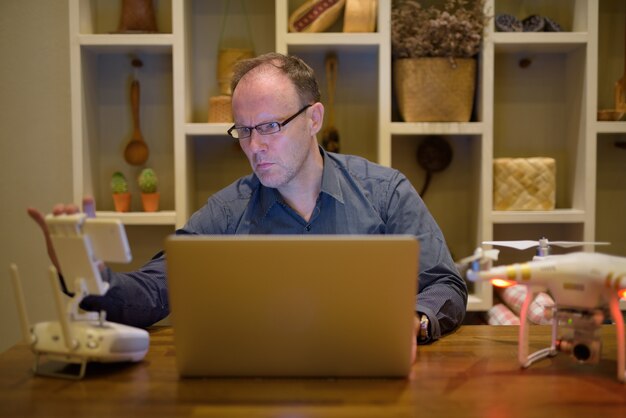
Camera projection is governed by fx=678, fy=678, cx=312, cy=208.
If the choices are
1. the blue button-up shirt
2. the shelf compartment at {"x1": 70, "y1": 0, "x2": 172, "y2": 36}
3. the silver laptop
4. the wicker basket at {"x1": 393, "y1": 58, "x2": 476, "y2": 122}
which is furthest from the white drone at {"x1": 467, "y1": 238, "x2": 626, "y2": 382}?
the shelf compartment at {"x1": 70, "y1": 0, "x2": 172, "y2": 36}

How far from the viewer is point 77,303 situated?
4.06 feet

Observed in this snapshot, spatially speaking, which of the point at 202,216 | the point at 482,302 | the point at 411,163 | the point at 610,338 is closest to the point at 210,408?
the point at 610,338

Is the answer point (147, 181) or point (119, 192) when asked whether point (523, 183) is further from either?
point (119, 192)

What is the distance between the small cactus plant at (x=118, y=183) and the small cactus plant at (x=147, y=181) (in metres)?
0.07

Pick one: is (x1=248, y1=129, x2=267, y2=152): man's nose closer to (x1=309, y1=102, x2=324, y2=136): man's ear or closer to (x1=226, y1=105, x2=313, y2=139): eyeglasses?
(x1=226, y1=105, x2=313, y2=139): eyeglasses

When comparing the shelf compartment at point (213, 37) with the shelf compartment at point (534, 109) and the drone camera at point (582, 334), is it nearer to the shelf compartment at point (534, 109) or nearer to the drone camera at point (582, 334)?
the shelf compartment at point (534, 109)

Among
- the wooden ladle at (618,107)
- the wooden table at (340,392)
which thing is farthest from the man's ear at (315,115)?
the wooden ladle at (618,107)

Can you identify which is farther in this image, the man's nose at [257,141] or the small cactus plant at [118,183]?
the small cactus plant at [118,183]

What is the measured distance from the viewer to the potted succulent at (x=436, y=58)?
2623mm

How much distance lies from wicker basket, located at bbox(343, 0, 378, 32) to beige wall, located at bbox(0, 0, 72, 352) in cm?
122

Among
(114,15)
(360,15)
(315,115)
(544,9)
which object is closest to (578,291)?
(315,115)

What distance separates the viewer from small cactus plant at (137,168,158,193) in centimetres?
278

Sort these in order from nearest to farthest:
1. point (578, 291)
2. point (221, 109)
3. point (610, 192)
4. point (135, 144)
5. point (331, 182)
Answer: point (578, 291)
point (331, 182)
point (221, 109)
point (135, 144)
point (610, 192)

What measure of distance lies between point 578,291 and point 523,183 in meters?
1.60
